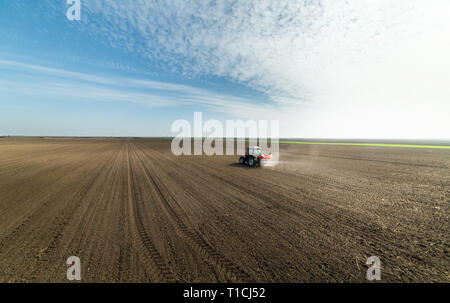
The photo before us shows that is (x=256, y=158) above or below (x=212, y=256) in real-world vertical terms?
above

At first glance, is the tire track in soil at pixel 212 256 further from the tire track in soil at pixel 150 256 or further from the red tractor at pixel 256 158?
the red tractor at pixel 256 158

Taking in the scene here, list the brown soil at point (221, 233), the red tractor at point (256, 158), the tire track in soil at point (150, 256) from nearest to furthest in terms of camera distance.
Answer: the tire track in soil at point (150, 256), the brown soil at point (221, 233), the red tractor at point (256, 158)

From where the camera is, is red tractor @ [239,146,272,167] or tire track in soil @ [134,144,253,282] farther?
red tractor @ [239,146,272,167]

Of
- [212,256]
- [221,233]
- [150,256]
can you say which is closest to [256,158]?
[221,233]

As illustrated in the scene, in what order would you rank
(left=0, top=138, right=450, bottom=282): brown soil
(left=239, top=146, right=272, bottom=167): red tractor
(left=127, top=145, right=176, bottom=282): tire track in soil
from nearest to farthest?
(left=127, top=145, right=176, bottom=282): tire track in soil → (left=0, top=138, right=450, bottom=282): brown soil → (left=239, top=146, right=272, bottom=167): red tractor

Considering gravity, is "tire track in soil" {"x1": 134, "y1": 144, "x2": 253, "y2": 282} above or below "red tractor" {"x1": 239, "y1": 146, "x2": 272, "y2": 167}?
below

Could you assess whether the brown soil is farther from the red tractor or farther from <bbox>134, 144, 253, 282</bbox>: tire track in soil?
the red tractor

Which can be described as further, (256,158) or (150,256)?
(256,158)

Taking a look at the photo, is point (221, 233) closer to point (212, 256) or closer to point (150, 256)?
point (212, 256)

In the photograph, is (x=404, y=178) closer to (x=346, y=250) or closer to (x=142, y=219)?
(x=346, y=250)

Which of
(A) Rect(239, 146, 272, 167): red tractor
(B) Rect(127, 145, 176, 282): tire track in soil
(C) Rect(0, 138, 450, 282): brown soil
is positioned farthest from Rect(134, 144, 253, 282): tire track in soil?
(A) Rect(239, 146, 272, 167): red tractor

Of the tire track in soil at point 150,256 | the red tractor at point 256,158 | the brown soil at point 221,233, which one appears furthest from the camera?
the red tractor at point 256,158

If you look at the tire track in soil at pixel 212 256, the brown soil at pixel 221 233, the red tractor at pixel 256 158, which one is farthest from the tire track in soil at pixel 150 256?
the red tractor at pixel 256 158
